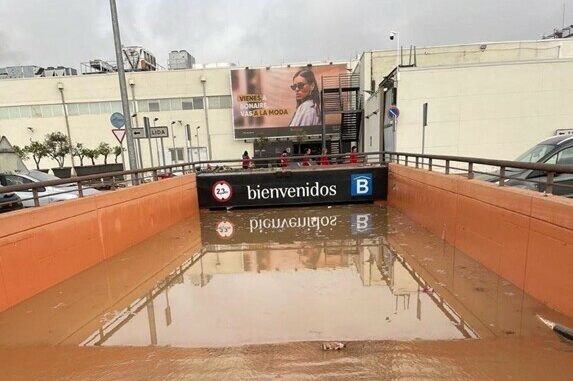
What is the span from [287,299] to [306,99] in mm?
35085

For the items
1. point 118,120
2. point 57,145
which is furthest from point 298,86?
point 118,120

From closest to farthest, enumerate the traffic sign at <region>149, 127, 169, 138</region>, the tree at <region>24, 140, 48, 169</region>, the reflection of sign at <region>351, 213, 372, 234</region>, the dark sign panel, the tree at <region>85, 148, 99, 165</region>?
the dark sign panel < the reflection of sign at <region>351, 213, 372, 234</region> < the traffic sign at <region>149, 127, 169, 138</region> < the tree at <region>24, 140, 48, 169</region> < the tree at <region>85, 148, 99, 165</region>

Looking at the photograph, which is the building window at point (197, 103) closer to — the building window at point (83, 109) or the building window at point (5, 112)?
the building window at point (83, 109)

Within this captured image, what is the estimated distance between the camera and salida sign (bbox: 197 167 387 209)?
1218 cm

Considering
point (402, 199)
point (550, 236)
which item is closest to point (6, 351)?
point (550, 236)

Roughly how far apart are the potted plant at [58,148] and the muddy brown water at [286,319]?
3496cm

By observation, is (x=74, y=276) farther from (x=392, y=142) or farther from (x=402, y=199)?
(x=392, y=142)

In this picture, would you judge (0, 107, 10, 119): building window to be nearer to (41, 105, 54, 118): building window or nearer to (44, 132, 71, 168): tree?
(41, 105, 54, 118): building window

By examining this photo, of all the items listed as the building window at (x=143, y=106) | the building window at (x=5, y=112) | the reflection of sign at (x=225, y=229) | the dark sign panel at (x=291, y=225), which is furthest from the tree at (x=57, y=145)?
the reflection of sign at (x=225, y=229)

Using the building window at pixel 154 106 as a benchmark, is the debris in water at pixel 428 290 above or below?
below

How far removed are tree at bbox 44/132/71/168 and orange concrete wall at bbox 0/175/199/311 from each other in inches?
1381

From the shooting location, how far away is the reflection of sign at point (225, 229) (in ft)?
29.1

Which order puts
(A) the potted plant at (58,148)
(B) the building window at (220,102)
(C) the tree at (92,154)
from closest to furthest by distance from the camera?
(A) the potted plant at (58,148) → (C) the tree at (92,154) → (B) the building window at (220,102)

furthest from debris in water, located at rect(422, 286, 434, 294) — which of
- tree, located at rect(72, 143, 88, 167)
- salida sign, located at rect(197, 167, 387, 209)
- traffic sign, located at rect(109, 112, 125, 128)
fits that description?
tree, located at rect(72, 143, 88, 167)
